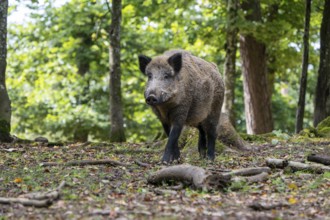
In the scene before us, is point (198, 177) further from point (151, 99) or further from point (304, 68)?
point (304, 68)

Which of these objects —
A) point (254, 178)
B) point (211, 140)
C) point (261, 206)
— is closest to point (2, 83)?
point (211, 140)

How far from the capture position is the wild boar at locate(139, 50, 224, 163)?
1072 centimetres

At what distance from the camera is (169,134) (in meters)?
11.1

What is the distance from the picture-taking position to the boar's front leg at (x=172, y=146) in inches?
420

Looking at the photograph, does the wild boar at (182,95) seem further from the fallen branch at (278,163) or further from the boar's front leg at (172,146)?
the fallen branch at (278,163)

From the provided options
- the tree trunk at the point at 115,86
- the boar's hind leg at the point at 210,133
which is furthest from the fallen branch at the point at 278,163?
the tree trunk at the point at 115,86

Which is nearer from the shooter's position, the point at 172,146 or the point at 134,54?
the point at 172,146

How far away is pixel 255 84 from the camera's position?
883 inches

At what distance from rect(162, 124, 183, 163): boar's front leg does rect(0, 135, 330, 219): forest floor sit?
21cm

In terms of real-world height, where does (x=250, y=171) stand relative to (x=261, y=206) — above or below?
above

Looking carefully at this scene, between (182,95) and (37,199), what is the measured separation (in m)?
4.44

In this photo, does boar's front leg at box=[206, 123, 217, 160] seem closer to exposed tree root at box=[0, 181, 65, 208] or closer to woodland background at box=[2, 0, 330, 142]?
exposed tree root at box=[0, 181, 65, 208]

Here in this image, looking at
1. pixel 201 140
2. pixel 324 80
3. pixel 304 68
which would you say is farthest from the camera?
pixel 304 68

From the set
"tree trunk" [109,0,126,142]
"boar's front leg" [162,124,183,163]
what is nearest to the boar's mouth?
"boar's front leg" [162,124,183,163]
